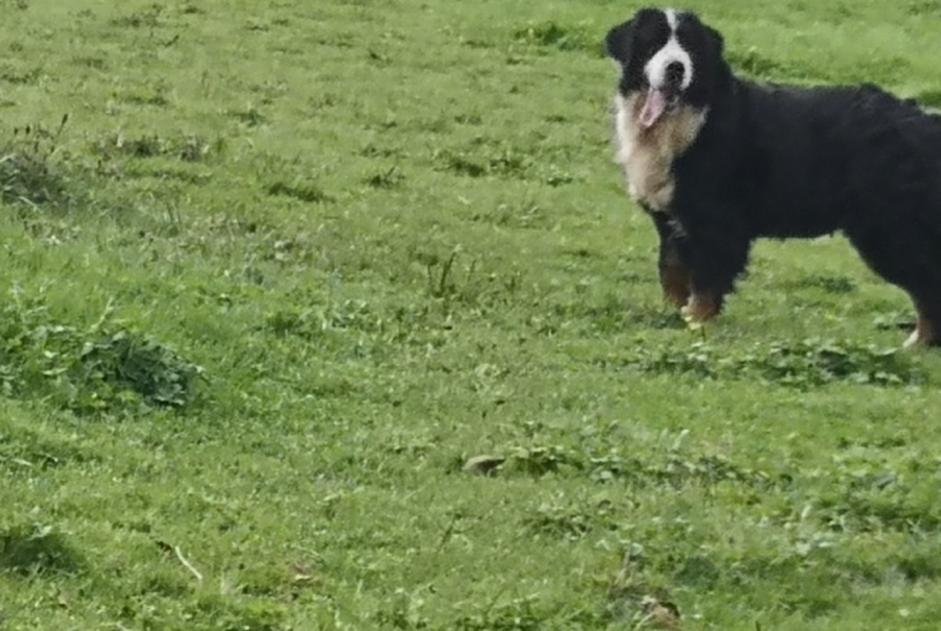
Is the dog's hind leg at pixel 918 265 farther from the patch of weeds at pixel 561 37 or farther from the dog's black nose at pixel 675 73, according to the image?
the patch of weeds at pixel 561 37

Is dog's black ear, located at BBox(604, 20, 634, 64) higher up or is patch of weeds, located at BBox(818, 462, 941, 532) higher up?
dog's black ear, located at BBox(604, 20, 634, 64)

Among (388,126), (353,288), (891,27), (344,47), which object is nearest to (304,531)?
(353,288)

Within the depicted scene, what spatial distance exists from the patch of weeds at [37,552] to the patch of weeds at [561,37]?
14564mm

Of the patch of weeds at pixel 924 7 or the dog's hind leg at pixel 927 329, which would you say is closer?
the dog's hind leg at pixel 927 329

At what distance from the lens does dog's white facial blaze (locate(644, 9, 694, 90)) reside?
10459mm

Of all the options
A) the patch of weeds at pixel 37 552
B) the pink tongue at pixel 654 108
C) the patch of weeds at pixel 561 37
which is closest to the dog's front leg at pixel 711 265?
the pink tongue at pixel 654 108

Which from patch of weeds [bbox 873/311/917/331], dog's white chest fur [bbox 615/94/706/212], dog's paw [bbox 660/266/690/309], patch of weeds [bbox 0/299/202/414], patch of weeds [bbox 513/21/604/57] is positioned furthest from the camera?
patch of weeds [bbox 513/21/604/57]

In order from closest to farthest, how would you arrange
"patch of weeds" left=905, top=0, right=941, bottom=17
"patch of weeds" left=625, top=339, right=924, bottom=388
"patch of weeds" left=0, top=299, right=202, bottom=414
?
"patch of weeds" left=0, top=299, right=202, bottom=414 → "patch of weeds" left=625, top=339, right=924, bottom=388 → "patch of weeds" left=905, top=0, right=941, bottom=17

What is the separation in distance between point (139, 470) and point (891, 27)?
54.4 feet

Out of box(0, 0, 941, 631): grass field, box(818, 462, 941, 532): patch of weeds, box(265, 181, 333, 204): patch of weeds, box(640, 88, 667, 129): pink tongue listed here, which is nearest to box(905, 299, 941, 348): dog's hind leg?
box(0, 0, 941, 631): grass field

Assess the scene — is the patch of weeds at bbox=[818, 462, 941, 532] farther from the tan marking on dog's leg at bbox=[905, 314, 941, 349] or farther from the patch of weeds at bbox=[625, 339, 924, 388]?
the tan marking on dog's leg at bbox=[905, 314, 941, 349]

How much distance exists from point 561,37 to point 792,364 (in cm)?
1105

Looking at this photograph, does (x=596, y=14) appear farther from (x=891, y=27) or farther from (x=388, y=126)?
(x=388, y=126)

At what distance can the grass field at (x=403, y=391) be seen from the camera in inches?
234
